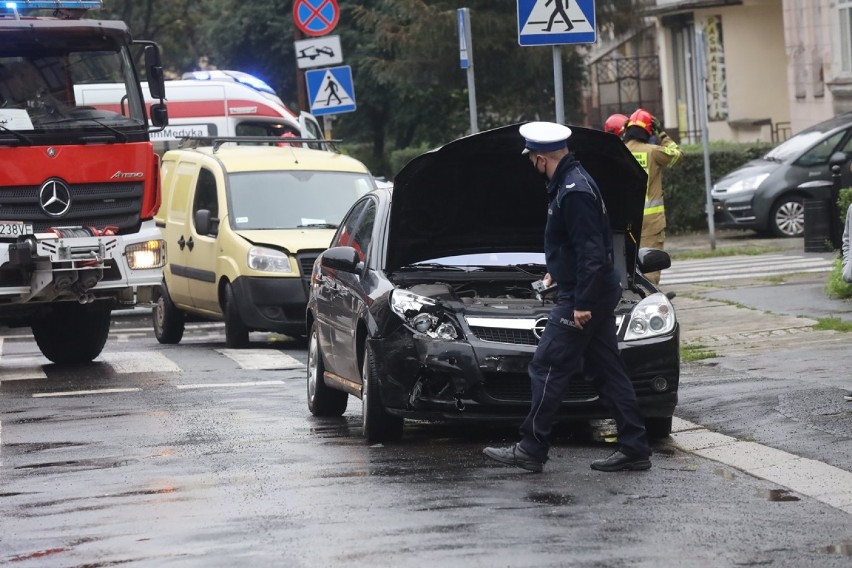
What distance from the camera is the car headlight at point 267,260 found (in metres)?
16.2

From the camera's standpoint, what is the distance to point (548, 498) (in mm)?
7797

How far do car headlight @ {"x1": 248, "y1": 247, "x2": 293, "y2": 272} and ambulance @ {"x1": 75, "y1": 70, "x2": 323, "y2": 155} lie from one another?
8.50 meters

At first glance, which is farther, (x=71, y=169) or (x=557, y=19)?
(x=71, y=169)

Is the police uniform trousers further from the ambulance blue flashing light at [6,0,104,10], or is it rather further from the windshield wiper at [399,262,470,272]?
the ambulance blue flashing light at [6,0,104,10]

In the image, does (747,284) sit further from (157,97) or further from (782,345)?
(157,97)

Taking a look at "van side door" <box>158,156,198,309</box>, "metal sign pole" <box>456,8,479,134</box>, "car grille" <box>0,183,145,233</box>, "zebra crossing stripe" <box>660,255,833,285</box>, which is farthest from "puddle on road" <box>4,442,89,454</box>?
"zebra crossing stripe" <box>660,255,833,285</box>

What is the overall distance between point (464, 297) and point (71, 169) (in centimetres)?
574

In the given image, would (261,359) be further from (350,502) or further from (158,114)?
(350,502)

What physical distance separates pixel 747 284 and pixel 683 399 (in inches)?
295

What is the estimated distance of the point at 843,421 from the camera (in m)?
9.62

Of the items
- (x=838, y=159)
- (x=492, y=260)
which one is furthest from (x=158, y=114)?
(x=838, y=159)

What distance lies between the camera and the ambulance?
25.1m

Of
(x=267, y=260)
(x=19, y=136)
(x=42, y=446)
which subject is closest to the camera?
(x=42, y=446)

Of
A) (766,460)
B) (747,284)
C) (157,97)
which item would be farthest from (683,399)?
(747,284)
